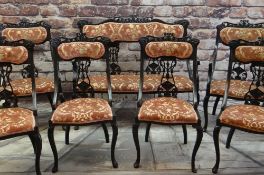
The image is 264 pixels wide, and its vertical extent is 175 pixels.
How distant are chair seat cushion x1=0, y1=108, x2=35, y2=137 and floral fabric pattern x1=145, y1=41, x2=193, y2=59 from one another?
4.02 ft

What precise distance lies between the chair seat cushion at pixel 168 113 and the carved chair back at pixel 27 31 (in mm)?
1804

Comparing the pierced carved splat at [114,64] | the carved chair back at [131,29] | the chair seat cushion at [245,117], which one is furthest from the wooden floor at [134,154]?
the carved chair back at [131,29]

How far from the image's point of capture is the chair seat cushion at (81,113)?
2.80 m

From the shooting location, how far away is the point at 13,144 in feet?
11.2

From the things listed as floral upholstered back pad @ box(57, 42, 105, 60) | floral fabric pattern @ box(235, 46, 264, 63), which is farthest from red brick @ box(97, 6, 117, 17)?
floral fabric pattern @ box(235, 46, 264, 63)

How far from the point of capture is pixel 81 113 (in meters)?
2.83

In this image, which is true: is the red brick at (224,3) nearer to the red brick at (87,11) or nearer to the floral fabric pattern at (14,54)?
the red brick at (87,11)

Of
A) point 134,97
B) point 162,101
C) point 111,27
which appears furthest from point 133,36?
point 162,101

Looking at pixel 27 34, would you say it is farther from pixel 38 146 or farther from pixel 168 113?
pixel 168 113

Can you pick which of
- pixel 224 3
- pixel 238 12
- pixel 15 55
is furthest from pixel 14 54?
pixel 238 12

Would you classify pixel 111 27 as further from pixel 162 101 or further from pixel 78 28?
pixel 162 101

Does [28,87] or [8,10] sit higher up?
[8,10]

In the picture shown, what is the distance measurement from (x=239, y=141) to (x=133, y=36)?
1.75m

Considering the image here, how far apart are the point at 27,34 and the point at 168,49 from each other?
73.1 inches
